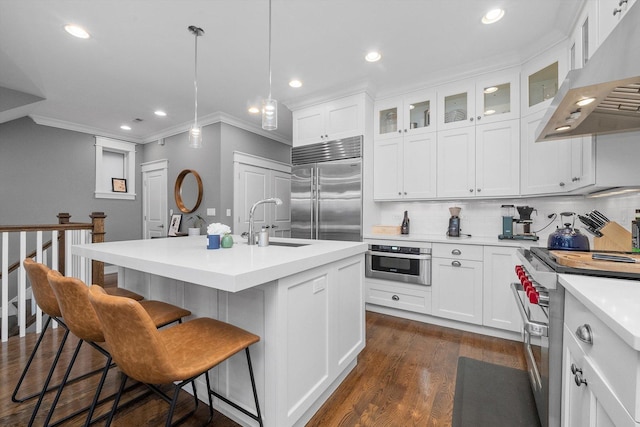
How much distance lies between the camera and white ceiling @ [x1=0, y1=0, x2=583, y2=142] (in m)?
2.13

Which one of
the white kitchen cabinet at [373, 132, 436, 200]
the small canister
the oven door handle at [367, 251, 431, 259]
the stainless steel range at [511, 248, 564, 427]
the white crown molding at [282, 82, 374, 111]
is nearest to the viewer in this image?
the stainless steel range at [511, 248, 564, 427]

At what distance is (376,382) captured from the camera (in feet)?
6.26

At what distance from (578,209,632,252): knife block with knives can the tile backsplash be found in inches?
12.5

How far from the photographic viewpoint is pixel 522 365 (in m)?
2.11

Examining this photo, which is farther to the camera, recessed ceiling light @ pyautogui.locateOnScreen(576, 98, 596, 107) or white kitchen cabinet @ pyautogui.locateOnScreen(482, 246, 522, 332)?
white kitchen cabinet @ pyautogui.locateOnScreen(482, 246, 522, 332)

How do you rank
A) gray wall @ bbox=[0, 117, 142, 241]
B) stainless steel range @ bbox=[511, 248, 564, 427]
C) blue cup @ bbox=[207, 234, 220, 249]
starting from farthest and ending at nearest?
1. gray wall @ bbox=[0, 117, 142, 241]
2. blue cup @ bbox=[207, 234, 220, 249]
3. stainless steel range @ bbox=[511, 248, 564, 427]

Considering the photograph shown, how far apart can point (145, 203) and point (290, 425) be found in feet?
18.3

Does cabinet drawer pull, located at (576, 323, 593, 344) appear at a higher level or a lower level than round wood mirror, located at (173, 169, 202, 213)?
lower

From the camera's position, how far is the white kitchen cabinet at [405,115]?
3.21m

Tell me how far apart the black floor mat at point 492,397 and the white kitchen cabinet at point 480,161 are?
1658mm

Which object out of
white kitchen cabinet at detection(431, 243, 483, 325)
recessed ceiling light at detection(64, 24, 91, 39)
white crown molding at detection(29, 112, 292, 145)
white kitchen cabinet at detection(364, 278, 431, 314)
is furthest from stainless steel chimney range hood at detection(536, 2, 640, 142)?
white crown molding at detection(29, 112, 292, 145)

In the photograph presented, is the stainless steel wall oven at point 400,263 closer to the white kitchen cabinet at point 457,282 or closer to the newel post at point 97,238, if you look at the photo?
the white kitchen cabinet at point 457,282

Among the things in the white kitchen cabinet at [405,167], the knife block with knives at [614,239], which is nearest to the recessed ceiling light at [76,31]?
the white kitchen cabinet at [405,167]

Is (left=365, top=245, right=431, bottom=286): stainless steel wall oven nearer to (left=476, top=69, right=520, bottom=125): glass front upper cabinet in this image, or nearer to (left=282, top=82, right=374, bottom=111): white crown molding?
(left=476, top=69, right=520, bottom=125): glass front upper cabinet
